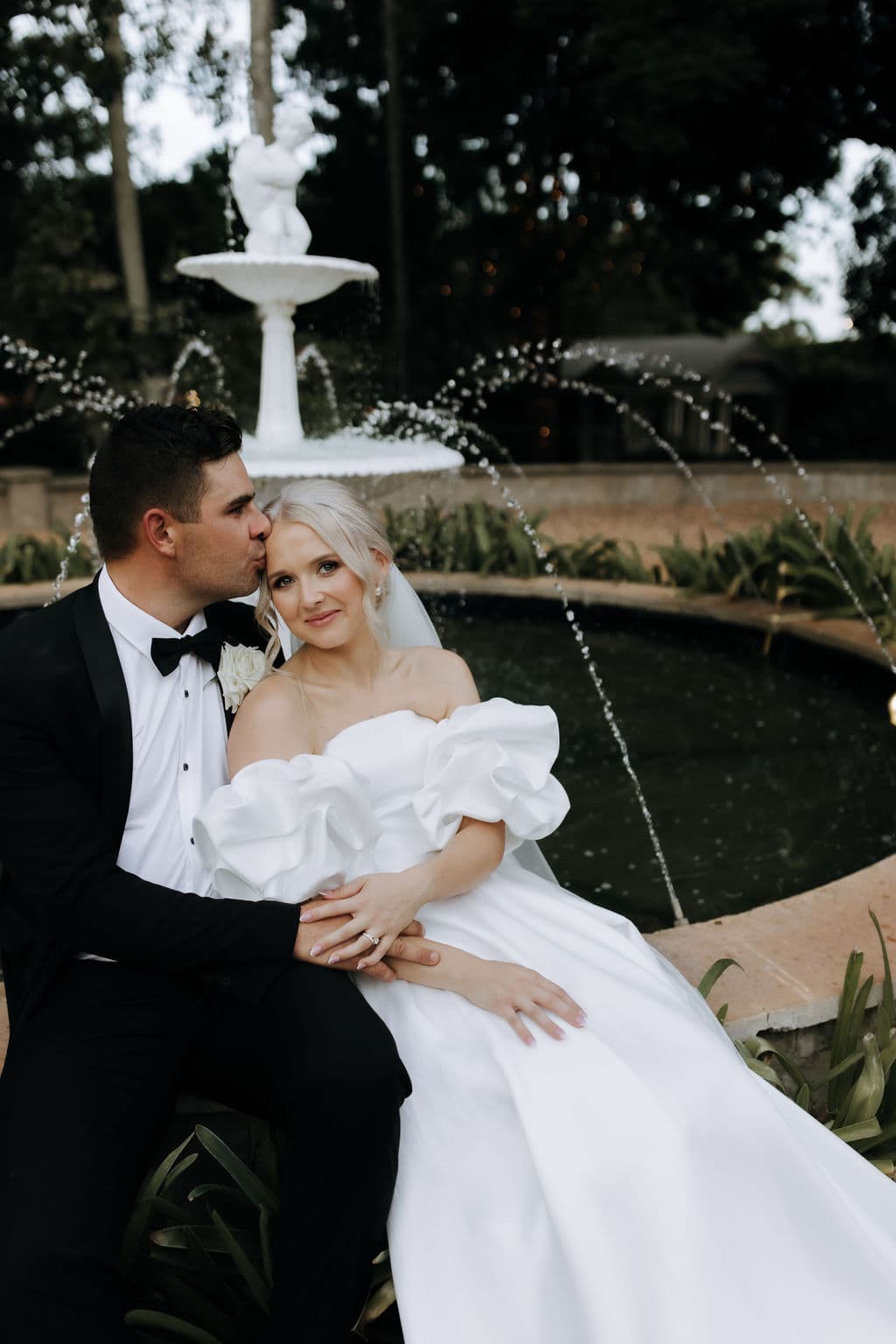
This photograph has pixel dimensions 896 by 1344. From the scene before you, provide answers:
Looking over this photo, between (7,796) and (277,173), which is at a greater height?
(277,173)

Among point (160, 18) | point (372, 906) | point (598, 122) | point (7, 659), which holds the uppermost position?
point (160, 18)

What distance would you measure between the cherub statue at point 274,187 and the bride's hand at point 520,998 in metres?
5.24

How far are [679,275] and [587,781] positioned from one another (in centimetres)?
1709

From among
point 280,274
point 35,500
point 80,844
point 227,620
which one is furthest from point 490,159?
point 80,844

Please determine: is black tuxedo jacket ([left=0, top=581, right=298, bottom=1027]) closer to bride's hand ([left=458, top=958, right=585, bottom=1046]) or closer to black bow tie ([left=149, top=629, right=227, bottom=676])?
black bow tie ([left=149, top=629, right=227, bottom=676])

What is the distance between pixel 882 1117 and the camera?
8.96 feet

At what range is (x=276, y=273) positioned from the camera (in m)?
6.30

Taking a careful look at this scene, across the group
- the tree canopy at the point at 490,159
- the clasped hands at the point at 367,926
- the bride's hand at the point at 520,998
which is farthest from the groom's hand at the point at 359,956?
the tree canopy at the point at 490,159

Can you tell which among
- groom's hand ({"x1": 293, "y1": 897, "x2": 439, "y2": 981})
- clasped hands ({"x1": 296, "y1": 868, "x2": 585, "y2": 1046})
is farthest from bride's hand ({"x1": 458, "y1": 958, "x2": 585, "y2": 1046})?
groom's hand ({"x1": 293, "y1": 897, "x2": 439, "y2": 981})

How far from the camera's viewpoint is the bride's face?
8.44 feet

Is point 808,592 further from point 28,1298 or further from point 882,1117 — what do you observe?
point 28,1298

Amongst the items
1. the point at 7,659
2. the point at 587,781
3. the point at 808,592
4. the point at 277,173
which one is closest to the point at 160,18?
the point at 277,173

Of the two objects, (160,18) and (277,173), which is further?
→ (160,18)

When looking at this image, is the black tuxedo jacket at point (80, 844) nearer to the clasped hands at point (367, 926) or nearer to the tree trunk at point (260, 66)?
the clasped hands at point (367, 926)
